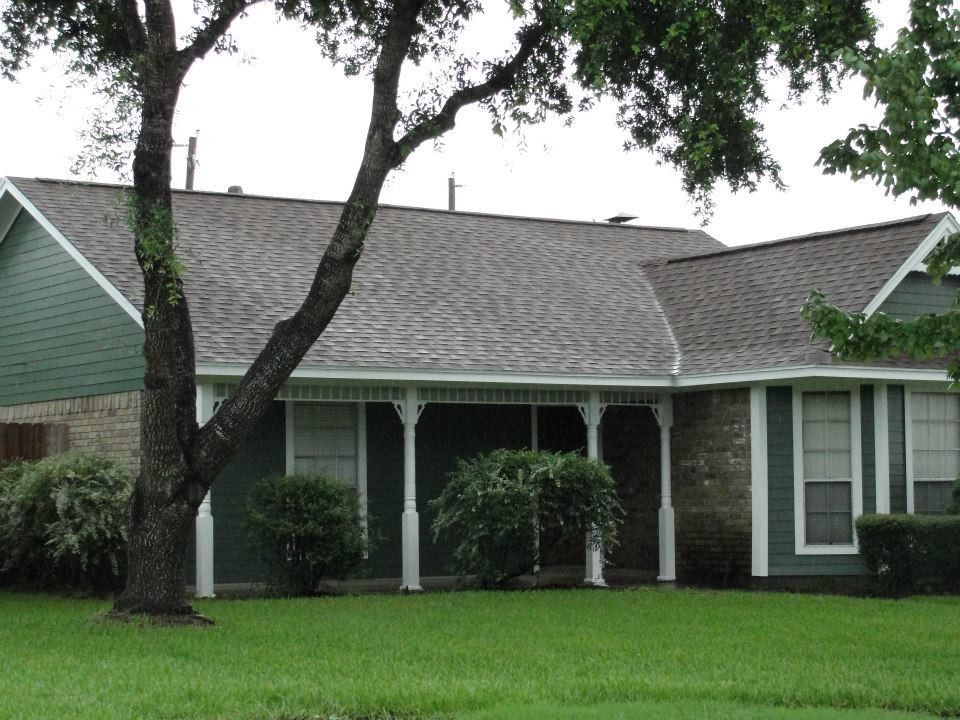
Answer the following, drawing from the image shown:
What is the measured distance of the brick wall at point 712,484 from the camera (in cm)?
1905

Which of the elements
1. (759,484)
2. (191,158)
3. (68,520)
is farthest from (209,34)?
(191,158)

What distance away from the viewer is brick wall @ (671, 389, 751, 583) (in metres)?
19.0

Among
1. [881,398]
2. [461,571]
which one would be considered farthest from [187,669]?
[881,398]

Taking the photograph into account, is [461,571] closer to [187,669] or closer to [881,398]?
[881,398]

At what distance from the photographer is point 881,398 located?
18859 millimetres

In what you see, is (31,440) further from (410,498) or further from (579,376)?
(579,376)

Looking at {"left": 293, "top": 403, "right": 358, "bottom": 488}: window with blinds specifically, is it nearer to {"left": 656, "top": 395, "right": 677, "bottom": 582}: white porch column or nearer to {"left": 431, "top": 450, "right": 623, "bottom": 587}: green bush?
{"left": 431, "top": 450, "right": 623, "bottom": 587}: green bush

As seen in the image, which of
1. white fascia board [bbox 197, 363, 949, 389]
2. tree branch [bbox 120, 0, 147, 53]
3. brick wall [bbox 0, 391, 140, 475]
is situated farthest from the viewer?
brick wall [bbox 0, 391, 140, 475]

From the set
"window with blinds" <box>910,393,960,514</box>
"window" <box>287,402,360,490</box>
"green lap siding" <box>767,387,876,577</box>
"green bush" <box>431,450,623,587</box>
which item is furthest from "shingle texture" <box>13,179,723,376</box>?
"window with blinds" <box>910,393,960,514</box>

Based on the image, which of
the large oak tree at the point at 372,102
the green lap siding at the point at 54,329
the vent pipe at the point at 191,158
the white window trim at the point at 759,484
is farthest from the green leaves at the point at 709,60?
the vent pipe at the point at 191,158

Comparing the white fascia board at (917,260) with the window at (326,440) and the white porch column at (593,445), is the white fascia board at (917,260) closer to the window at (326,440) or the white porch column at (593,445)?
the white porch column at (593,445)

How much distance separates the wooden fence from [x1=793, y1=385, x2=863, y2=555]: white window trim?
9.44m

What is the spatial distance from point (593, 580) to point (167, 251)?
27.7 feet

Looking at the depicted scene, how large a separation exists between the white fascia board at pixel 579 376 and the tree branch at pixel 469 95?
12.9ft
